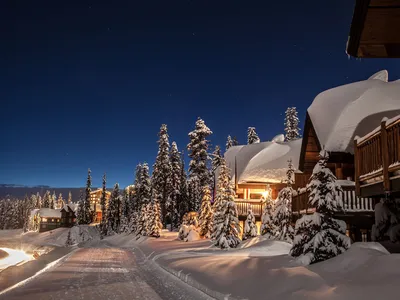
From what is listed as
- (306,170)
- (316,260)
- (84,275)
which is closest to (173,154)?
(306,170)

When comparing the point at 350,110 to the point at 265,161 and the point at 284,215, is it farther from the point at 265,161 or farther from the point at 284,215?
the point at 265,161

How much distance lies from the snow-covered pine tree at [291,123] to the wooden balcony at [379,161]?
60.0 m

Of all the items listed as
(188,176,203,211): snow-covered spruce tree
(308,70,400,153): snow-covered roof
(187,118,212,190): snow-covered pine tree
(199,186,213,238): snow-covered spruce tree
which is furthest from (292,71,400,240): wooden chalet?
(188,176,203,211): snow-covered spruce tree

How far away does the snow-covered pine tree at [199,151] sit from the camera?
210ft

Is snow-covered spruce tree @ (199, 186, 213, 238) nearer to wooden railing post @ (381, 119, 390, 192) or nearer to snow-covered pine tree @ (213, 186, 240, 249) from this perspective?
snow-covered pine tree @ (213, 186, 240, 249)

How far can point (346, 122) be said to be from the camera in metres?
22.1

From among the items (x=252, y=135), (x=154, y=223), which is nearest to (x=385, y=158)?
(x=154, y=223)

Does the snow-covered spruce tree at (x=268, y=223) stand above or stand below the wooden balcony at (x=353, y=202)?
below

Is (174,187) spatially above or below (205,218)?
above

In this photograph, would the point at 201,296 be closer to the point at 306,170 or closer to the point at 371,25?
the point at 371,25

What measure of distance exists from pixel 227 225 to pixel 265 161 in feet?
59.1

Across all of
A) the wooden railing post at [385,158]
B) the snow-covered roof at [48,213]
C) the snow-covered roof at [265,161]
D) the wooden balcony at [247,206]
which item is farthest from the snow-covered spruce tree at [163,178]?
the snow-covered roof at [48,213]

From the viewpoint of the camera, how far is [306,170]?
93.1 feet

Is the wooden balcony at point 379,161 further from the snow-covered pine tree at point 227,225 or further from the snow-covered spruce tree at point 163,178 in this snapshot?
the snow-covered spruce tree at point 163,178
